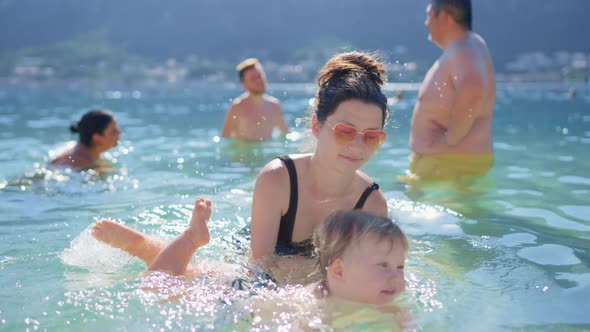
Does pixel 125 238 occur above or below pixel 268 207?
below

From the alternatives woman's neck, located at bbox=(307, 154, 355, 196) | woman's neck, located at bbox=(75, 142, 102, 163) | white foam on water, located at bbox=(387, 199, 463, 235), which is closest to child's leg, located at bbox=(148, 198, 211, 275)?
woman's neck, located at bbox=(307, 154, 355, 196)

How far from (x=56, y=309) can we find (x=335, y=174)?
1693mm

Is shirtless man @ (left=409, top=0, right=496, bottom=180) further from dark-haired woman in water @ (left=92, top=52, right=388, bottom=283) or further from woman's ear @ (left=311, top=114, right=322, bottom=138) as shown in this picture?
woman's ear @ (left=311, top=114, right=322, bottom=138)

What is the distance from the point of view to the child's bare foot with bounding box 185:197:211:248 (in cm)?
365

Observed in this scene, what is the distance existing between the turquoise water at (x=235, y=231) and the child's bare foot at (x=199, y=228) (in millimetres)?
243

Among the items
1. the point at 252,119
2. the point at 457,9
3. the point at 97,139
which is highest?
the point at 457,9

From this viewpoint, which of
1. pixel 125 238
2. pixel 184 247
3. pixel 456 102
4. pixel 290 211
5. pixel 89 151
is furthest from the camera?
pixel 89 151

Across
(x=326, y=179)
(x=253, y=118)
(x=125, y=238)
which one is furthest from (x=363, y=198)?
(x=253, y=118)

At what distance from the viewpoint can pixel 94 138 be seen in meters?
8.59

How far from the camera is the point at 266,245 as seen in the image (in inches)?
145

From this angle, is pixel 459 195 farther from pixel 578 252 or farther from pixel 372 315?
pixel 372 315

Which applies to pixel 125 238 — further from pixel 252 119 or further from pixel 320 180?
pixel 252 119

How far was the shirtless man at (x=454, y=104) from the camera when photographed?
646cm

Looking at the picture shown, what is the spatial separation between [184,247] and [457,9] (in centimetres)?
427
